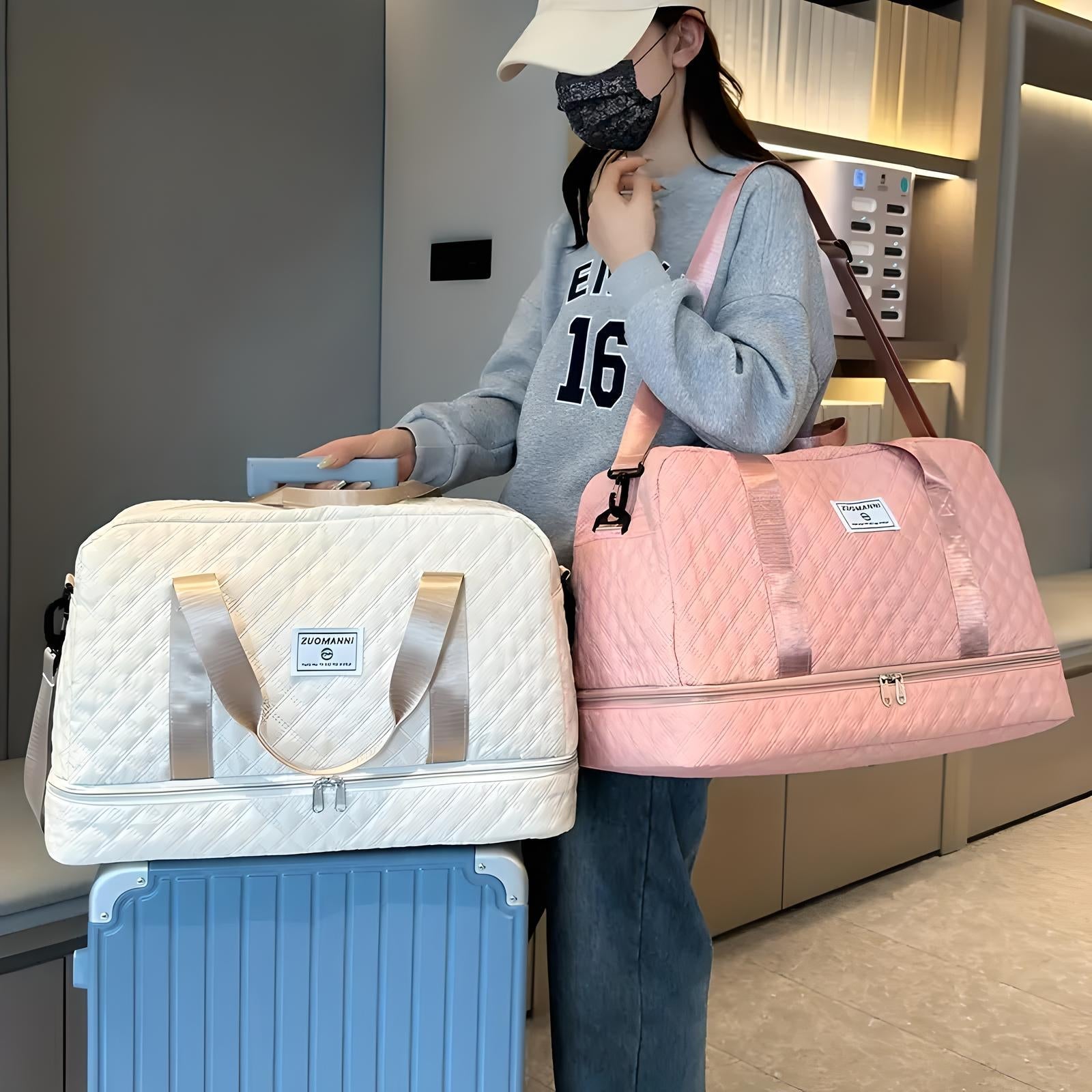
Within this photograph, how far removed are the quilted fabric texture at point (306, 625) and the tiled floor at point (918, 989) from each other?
1.05 meters

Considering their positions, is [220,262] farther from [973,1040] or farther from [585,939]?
[973,1040]

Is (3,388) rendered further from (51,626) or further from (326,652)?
(326,652)

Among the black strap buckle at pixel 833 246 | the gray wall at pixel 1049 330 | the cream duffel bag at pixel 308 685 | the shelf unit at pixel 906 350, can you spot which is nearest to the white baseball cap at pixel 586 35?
the black strap buckle at pixel 833 246

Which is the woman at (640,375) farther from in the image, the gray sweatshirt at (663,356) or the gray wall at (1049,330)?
the gray wall at (1049,330)

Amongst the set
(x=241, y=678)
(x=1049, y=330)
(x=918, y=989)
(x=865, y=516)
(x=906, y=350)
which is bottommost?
(x=918, y=989)

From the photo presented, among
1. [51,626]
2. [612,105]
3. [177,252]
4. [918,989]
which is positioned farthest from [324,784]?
[918,989]

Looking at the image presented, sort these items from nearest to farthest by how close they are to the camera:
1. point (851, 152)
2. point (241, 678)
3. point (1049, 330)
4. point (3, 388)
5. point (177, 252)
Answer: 1. point (241, 678)
2. point (3, 388)
3. point (177, 252)
4. point (851, 152)
5. point (1049, 330)

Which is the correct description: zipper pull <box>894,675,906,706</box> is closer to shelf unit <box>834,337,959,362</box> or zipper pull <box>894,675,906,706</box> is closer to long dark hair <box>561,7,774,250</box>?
long dark hair <box>561,7,774,250</box>

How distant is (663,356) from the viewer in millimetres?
1005

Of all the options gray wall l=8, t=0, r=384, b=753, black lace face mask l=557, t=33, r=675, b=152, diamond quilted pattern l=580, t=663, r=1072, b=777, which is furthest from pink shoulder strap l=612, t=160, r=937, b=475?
gray wall l=8, t=0, r=384, b=753

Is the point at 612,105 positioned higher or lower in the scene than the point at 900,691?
higher

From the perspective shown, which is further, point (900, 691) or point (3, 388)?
point (3, 388)

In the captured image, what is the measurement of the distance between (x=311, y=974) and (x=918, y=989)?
142 centimetres

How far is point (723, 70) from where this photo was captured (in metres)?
1.20
